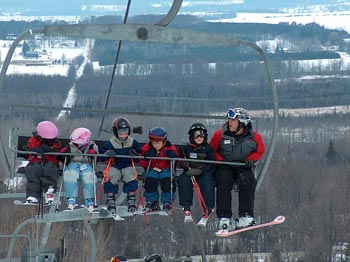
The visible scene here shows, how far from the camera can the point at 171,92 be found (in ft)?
347

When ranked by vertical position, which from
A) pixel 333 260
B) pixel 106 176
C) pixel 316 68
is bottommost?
Result: pixel 333 260

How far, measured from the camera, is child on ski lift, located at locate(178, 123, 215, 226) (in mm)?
14398

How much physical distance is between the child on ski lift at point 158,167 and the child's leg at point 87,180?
0.55 meters

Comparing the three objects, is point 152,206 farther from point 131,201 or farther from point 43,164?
point 43,164

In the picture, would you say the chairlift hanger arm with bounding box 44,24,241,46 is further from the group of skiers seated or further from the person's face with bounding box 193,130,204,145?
the person's face with bounding box 193,130,204,145

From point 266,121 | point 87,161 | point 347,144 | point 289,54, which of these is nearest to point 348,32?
point 289,54

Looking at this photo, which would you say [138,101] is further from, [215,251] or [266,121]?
[215,251]

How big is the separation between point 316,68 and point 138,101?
46.1 metres

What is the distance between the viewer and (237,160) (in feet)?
47.1

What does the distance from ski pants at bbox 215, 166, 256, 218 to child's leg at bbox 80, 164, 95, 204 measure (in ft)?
4.22

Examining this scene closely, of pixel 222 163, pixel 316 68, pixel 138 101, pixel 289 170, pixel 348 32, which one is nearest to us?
pixel 222 163

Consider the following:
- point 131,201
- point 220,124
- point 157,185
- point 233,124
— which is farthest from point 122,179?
point 220,124

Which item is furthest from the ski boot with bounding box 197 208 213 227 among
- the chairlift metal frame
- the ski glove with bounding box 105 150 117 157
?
the chairlift metal frame

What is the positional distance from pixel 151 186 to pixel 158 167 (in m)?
0.21
